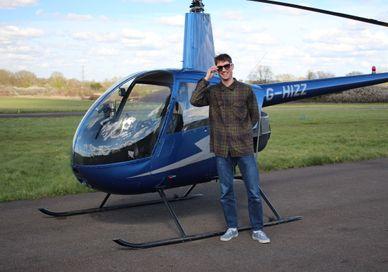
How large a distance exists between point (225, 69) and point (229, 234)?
184 cm

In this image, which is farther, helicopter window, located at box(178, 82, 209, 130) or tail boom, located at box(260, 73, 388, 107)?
tail boom, located at box(260, 73, 388, 107)

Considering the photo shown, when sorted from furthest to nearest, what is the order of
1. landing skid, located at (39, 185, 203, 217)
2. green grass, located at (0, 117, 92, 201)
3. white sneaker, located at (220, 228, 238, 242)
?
green grass, located at (0, 117, 92, 201) → landing skid, located at (39, 185, 203, 217) → white sneaker, located at (220, 228, 238, 242)

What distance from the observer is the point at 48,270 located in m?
4.61

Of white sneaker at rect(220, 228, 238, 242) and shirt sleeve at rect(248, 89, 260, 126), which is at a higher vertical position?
shirt sleeve at rect(248, 89, 260, 126)

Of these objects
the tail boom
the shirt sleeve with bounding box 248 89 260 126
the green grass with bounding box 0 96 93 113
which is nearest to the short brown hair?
the shirt sleeve with bounding box 248 89 260 126

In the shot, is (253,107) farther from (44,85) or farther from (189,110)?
(44,85)

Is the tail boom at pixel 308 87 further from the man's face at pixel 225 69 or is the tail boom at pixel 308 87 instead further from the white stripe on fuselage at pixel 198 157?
the man's face at pixel 225 69

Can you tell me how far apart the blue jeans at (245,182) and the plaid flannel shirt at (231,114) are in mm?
110

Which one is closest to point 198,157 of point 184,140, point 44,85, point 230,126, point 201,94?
point 184,140

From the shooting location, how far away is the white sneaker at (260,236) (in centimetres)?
545

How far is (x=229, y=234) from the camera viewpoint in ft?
18.4

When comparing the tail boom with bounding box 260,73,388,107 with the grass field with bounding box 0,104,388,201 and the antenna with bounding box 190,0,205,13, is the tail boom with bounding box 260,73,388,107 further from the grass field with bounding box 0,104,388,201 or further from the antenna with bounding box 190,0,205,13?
the grass field with bounding box 0,104,388,201

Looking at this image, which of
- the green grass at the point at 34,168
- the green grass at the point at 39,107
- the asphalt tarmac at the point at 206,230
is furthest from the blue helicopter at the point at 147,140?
the green grass at the point at 39,107

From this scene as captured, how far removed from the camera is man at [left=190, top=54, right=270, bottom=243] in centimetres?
536
